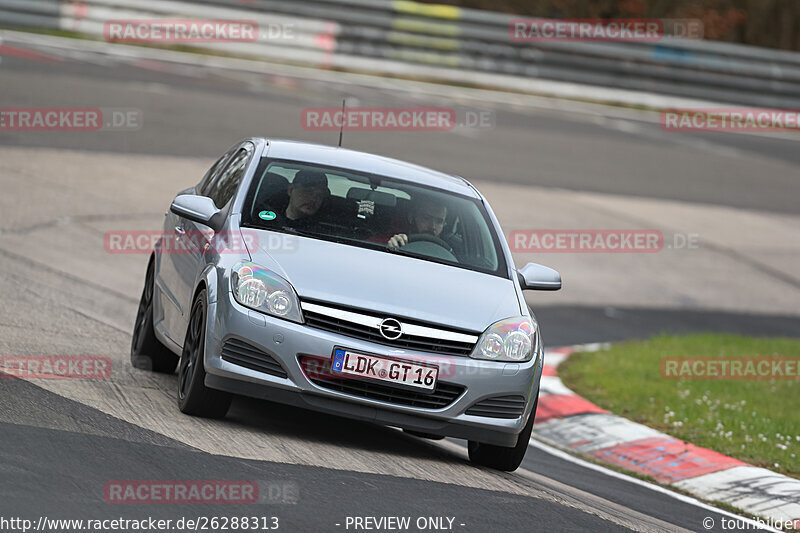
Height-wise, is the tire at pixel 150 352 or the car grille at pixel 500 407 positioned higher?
the car grille at pixel 500 407

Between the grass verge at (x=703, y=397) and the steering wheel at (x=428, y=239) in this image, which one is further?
the grass verge at (x=703, y=397)

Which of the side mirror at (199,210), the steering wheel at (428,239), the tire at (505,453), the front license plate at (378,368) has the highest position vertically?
the side mirror at (199,210)

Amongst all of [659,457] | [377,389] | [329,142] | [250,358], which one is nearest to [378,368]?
[377,389]

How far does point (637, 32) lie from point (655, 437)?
1790 centimetres

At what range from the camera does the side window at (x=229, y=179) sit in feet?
26.6

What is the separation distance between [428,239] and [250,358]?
1526 millimetres

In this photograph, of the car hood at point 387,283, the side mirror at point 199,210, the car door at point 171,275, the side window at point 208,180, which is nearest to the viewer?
the car hood at point 387,283

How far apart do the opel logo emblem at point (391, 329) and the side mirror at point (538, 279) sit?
138 cm

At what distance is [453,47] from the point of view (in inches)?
1013

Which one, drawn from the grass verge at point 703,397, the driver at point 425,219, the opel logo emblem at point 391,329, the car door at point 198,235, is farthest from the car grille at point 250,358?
the grass verge at point 703,397

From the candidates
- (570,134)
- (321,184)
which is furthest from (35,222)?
(570,134)

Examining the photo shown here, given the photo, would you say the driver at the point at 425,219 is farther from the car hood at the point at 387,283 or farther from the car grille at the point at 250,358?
the car grille at the point at 250,358

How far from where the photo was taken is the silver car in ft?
22.1

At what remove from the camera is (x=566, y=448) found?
9523 millimetres
